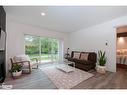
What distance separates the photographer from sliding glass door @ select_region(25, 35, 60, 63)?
18.5 ft

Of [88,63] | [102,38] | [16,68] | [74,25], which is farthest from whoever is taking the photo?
[74,25]

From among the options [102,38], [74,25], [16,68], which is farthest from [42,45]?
[102,38]

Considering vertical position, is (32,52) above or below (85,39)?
below

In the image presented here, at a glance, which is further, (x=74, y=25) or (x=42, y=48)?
(x=42, y=48)

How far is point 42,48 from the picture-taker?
245 inches

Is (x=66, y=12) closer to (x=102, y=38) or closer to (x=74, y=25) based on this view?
(x=74, y=25)

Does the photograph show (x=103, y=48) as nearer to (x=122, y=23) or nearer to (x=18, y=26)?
(x=122, y=23)

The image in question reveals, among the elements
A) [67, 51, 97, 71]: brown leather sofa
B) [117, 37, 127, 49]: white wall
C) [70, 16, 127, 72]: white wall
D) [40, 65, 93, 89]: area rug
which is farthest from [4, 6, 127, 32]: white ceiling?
[117, 37, 127, 49]: white wall

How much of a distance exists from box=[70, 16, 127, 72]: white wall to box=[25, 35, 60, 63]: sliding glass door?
1.71m

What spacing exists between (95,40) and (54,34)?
9.14ft

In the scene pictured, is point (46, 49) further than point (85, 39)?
Yes

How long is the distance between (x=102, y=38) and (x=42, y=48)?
361 cm

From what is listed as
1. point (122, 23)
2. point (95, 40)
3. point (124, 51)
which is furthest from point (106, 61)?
point (124, 51)

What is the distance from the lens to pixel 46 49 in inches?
253
